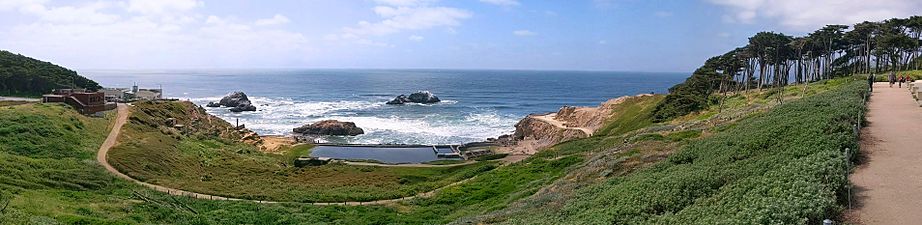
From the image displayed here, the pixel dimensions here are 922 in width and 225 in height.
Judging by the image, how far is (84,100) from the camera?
5731 centimetres

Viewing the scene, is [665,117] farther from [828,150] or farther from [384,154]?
[828,150]

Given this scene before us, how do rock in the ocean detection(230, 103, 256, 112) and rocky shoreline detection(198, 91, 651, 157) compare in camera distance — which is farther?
rock in the ocean detection(230, 103, 256, 112)

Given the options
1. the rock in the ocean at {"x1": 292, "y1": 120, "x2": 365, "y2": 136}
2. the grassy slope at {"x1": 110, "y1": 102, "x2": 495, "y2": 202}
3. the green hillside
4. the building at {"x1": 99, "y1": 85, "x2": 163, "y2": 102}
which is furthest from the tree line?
the green hillside

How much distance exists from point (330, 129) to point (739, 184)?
248 feet

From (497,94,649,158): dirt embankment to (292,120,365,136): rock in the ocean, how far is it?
72.2 ft

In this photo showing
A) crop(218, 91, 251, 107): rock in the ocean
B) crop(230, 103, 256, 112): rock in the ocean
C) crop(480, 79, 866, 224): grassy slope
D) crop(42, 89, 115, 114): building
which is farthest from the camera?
crop(218, 91, 251, 107): rock in the ocean

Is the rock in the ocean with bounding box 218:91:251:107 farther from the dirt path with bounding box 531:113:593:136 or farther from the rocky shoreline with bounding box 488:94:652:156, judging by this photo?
the dirt path with bounding box 531:113:593:136

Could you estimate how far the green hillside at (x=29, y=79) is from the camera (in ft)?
265

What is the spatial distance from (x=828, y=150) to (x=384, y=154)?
5176cm

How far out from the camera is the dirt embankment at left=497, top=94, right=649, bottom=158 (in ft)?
228

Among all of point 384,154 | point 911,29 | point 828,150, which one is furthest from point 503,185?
point 911,29

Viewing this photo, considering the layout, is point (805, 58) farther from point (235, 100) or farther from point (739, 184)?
point (235, 100)

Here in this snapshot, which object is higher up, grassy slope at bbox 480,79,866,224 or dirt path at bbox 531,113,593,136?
grassy slope at bbox 480,79,866,224

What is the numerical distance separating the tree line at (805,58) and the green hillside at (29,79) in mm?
79779
